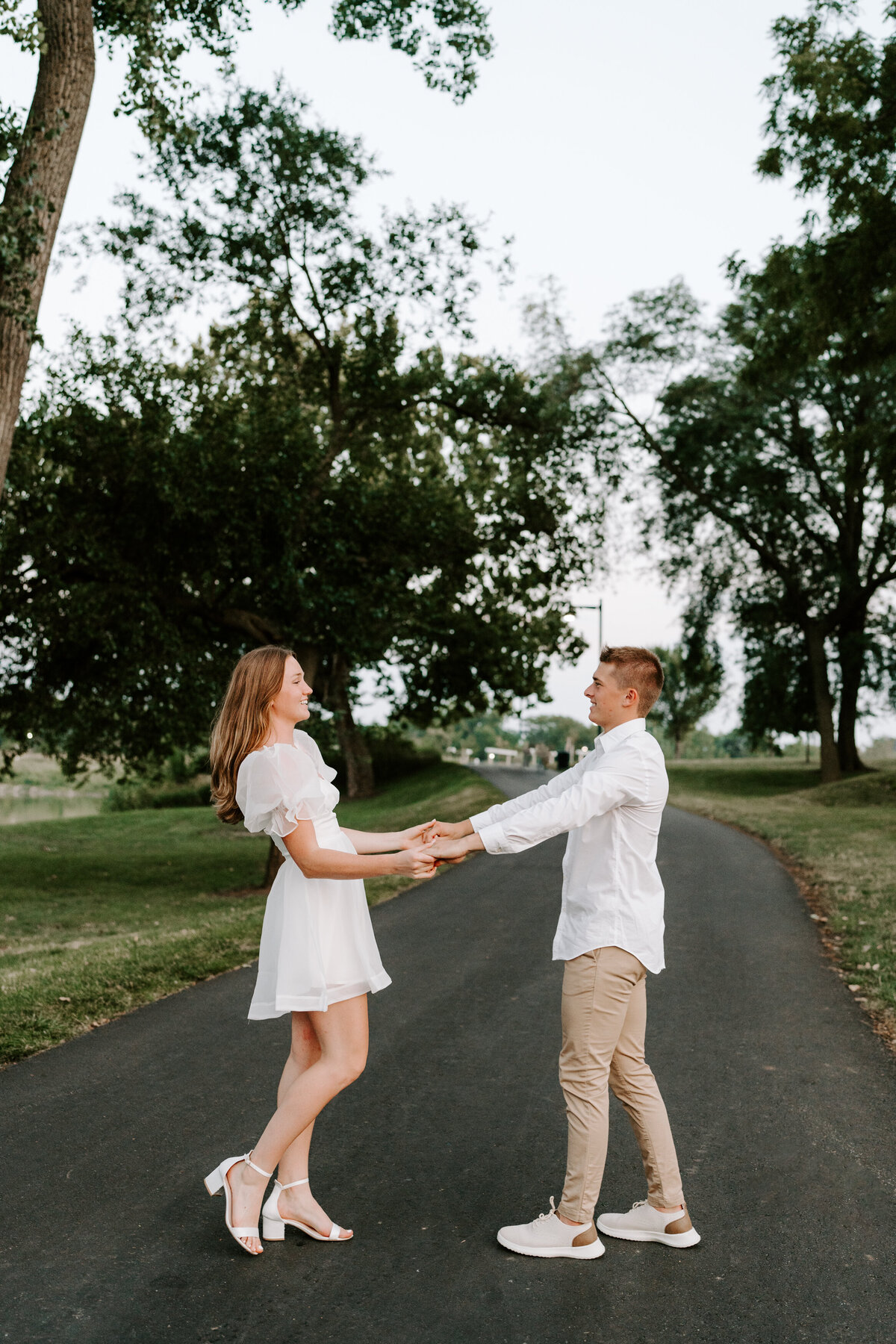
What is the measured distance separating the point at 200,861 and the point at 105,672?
347 inches

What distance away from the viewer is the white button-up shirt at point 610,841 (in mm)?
3709

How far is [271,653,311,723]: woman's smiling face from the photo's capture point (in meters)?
3.87

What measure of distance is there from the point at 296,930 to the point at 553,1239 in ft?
4.60

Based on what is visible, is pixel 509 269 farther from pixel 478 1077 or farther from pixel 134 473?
pixel 478 1077

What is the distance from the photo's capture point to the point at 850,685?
123 ft

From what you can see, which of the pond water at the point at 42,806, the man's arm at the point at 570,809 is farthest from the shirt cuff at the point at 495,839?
the pond water at the point at 42,806

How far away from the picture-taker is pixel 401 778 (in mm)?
47031

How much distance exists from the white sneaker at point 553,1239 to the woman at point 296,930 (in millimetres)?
607

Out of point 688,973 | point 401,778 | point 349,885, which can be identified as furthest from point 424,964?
point 401,778

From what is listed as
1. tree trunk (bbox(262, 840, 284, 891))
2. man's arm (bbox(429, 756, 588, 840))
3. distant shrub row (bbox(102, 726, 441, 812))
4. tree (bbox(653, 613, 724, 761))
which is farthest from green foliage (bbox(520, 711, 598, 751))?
man's arm (bbox(429, 756, 588, 840))

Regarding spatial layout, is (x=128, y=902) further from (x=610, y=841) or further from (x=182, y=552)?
(x=610, y=841)

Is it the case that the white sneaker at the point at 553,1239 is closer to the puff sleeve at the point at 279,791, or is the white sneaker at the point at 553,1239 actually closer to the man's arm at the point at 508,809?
the man's arm at the point at 508,809

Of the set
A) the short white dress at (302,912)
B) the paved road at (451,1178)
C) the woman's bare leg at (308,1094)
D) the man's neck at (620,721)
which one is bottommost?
the paved road at (451,1178)

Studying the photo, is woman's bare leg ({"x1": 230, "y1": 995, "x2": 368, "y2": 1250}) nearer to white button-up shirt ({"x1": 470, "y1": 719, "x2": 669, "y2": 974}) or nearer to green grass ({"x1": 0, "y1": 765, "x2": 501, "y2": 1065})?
white button-up shirt ({"x1": 470, "y1": 719, "x2": 669, "y2": 974})
